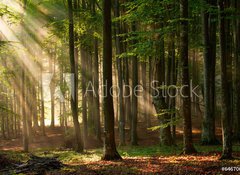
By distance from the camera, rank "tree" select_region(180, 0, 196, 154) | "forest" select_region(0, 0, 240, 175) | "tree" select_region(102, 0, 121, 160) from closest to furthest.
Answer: "forest" select_region(0, 0, 240, 175) → "tree" select_region(180, 0, 196, 154) → "tree" select_region(102, 0, 121, 160)

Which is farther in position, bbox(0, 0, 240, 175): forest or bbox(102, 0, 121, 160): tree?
bbox(102, 0, 121, 160): tree

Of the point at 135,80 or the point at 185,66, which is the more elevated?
the point at 185,66

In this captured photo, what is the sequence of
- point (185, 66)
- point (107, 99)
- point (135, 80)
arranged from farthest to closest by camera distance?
point (135, 80)
point (107, 99)
point (185, 66)

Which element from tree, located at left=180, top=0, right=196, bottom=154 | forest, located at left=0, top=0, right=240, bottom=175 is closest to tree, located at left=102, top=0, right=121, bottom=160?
forest, located at left=0, top=0, right=240, bottom=175

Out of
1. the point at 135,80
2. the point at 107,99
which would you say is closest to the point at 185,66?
the point at 107,99

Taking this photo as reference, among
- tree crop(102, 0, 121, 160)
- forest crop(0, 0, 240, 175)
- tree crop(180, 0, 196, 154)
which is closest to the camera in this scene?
forest crop(0, 0, 240, 175)

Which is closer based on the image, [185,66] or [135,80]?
[185,66]

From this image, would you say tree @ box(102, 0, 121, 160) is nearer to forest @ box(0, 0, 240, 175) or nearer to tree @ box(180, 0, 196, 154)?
forest @ box(0, 0, 240, 175)

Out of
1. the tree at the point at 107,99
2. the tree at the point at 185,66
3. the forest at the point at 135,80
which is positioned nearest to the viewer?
the forest at the point at 135,80

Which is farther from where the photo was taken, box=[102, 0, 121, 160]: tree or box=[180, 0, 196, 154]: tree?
box=[102, 0, 121, 160]: tree

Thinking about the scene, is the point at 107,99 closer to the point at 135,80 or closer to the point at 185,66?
the point at 185,66

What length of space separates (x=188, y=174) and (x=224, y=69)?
4.17 m

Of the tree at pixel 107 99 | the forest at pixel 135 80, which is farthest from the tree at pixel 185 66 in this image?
the tree at pixel 107 99

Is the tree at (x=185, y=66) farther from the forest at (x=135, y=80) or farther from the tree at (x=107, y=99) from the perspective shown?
the tree at (x=107, y=99)
